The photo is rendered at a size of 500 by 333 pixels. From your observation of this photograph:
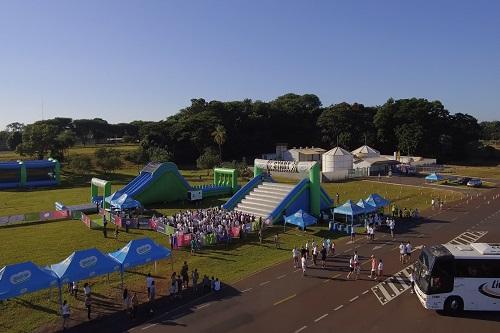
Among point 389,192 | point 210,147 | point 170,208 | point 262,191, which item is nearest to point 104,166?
point 210,147

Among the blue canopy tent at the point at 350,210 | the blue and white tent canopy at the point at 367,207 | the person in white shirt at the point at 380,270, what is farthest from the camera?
the blue and white tent canopy at the point at 367,207

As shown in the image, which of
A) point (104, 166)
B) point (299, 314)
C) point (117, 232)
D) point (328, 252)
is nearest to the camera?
point (299, 314)

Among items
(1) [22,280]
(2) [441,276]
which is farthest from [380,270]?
(1) [22,280]

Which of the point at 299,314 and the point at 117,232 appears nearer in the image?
the point at 299,314

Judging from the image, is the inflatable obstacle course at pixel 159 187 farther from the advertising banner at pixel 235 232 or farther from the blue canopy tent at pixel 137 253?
the blue canopy tent at pixel 137 253

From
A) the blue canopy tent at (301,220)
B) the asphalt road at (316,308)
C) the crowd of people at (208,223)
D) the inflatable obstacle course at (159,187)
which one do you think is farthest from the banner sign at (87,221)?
the asphalt road at (316,308)

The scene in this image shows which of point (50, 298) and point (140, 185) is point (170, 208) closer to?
point (140, 185)
